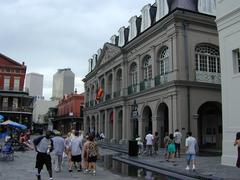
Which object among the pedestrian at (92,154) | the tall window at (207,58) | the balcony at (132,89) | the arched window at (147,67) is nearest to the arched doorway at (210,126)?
the tall window at (207,58)

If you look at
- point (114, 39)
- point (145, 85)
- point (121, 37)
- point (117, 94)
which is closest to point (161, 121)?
point (145, 85)

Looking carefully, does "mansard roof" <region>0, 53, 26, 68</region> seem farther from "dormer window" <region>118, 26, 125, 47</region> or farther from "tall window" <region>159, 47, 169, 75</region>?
"tall window" <region>159, 47, 169, 75</region>

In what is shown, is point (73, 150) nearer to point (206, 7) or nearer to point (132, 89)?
point (206, 7)

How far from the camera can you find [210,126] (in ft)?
91.1

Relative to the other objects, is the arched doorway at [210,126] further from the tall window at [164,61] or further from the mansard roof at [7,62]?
the mansard roof at [7,62]

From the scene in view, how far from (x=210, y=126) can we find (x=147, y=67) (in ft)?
23.5

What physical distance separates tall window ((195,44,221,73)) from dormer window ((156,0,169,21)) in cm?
408

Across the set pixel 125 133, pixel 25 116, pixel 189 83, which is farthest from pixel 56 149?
pixel 25 116

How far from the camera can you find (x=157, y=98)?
2602cm

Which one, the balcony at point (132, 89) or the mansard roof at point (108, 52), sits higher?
the mansard roof at point (108, 52)

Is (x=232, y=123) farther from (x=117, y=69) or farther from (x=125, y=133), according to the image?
(x=117, y=69)

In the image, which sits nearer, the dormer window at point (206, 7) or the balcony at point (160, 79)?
the balcony at point (160, 79)

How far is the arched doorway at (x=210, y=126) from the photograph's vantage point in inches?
1053

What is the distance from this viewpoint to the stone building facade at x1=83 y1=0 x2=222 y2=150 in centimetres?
2366
